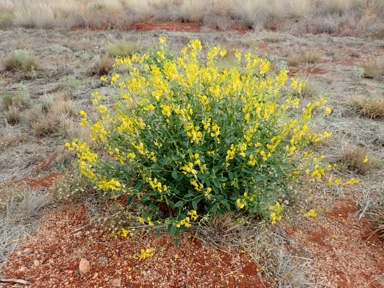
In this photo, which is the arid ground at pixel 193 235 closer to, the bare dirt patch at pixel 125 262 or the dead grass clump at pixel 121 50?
the bare dirt patch at pixel 125 262

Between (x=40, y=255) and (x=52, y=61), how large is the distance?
6.00 m

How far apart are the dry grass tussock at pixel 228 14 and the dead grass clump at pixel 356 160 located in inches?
287

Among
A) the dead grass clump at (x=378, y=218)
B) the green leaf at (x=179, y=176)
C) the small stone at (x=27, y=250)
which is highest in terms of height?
the green leaf at (x=179, y=176)

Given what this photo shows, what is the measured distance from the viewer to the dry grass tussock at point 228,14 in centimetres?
973

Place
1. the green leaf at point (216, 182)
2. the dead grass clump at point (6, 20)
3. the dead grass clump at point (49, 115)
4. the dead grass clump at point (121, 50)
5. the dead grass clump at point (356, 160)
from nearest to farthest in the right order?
1. the green leaf at point (216, 182)
2. the dead grass clump at point (356, 160)
3. the dead grass clump at point (49, 115)
4. the dead grass clump at point (121, 50)
5. the dead grass clump at point (6, 20)

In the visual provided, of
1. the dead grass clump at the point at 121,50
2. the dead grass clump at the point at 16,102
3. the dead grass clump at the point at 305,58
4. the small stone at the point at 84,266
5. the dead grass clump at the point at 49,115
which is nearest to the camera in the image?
the small stone at the point at 84,266

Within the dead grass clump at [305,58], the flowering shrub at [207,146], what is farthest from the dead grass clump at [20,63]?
the dead grass clump at [305,58]

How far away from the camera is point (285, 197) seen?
2.56 metres

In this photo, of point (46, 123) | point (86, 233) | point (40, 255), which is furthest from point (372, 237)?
point (46, 123)

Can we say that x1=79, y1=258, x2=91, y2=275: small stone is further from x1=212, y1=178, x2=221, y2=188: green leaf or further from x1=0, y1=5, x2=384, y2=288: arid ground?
x1=212, y1=178, x2=221, y2=188: green leaf

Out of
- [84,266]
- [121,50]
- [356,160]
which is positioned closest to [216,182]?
[84,266]

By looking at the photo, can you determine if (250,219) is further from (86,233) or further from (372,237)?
(86,233)

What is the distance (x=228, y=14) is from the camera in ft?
38.4

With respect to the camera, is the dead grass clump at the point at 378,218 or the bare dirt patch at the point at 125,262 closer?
the bare dirt patch at the point at 125,262
